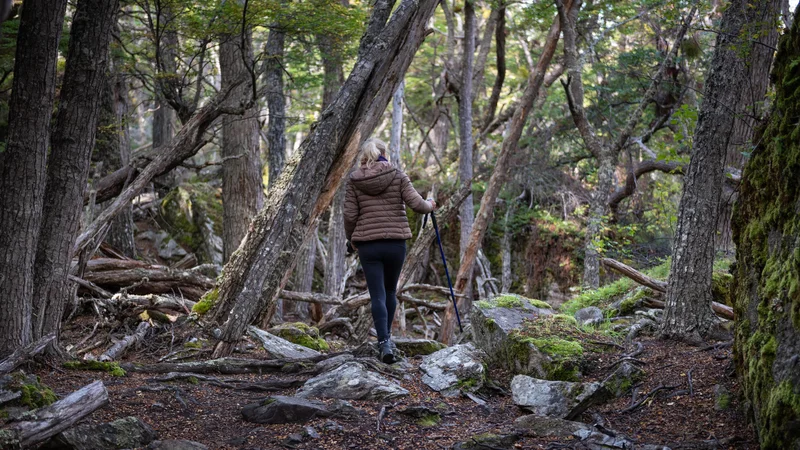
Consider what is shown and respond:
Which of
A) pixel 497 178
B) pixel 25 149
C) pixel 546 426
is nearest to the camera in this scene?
pixel 546 426

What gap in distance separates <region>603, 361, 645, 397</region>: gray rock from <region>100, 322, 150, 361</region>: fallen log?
172 inches

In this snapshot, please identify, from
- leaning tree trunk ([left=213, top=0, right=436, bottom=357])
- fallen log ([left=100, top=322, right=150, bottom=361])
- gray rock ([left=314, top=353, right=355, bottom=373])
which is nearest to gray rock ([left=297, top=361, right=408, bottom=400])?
gray rock ([left=314, top=353, right=355, bottom=373])

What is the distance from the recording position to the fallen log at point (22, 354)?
4.34 m

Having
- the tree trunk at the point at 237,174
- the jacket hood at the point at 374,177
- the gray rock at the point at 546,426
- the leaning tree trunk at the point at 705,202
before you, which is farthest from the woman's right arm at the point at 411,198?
the tree trunk at the point at 237,174

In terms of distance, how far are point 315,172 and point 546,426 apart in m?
3.75

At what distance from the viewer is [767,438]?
322 centimetres

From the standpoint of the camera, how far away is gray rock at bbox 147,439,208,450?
12.0ft

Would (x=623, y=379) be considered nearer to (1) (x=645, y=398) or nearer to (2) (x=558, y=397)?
(1) (x=645, y=398)

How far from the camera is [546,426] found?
4.35 meters

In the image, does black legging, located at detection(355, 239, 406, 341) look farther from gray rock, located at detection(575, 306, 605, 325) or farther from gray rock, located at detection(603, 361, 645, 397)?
gray rock, located at detection(575, 306, 605, 325)

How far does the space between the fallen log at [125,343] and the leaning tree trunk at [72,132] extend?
139cm

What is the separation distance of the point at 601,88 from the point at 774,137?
1255 centimetres

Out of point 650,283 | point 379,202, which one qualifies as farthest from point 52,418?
point 650,283

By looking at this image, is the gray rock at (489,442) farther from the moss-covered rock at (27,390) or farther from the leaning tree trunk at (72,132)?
the leaning tree trunk at (72,132)
